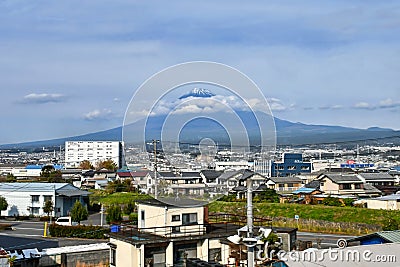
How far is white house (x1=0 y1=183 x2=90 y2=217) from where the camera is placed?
2186cm

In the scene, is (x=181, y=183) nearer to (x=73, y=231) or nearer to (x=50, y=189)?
(x=73, y=231)

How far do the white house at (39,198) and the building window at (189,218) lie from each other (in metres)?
12.9

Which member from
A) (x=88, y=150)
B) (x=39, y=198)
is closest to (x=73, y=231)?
(x=39, y=198)

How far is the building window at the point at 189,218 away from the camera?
33.0ft

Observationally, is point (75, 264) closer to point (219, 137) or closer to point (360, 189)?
point (219, 137)

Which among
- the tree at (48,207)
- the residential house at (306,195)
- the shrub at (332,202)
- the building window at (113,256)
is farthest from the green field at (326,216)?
the building window at (113,256)

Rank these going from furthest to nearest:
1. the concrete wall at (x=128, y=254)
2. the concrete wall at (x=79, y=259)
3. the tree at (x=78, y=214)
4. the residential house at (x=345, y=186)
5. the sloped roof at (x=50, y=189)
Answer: the residential house at (x=345, y=186)
the sloped roof at (x=50, y=189)
the tree at (x=78, y=214)
the concrete wall at (x=79, y=259)
the concrete wall at (x=128, y=254)

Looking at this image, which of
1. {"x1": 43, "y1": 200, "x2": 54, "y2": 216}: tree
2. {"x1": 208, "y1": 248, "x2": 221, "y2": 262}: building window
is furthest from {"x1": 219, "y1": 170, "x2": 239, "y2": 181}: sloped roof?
{"x1": 43, "y1": 200, "x2": 54, "y2": 216}: tree

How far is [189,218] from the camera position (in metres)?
10.1

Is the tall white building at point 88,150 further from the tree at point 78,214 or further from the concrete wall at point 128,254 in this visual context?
the concrete wall at point 128,254

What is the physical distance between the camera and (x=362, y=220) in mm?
17031

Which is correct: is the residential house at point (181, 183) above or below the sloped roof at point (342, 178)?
above

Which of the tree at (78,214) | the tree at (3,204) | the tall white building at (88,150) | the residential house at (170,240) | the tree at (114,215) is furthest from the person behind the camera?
the tall white building at (88,150)

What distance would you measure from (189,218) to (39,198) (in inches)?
551
